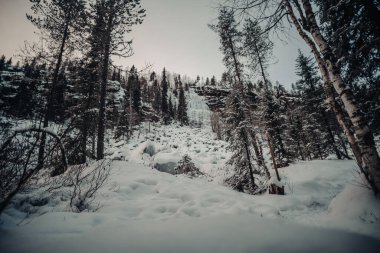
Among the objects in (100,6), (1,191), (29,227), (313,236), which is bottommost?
(313,236)

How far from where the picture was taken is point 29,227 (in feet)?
9.40

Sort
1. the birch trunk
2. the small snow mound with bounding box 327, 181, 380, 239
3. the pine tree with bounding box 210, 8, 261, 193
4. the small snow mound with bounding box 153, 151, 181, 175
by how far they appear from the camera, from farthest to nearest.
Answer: the small snow mound with bounding box 153, 151, 181, 175 → the pine tree with bounding box 210, 8, 261, 193 → the birch trunk → the small snow mound with bounding box 327, 181, 380, 239

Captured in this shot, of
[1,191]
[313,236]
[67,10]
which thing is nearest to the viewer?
[313,236]

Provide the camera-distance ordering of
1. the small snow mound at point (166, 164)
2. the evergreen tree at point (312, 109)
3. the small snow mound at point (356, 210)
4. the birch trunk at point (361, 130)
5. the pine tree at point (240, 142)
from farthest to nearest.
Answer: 1. the evergreen tree at point (312, 109)
2. the small snow mound at point (166, 164)
3. the pine tree at point (240, 142)
4. the birch trunk at point (361, 130)
5. the small snow mound at point (356, 210)

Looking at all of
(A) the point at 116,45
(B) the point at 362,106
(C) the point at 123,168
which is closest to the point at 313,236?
(C) the point at 123,168

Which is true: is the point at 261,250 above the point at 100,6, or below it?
below

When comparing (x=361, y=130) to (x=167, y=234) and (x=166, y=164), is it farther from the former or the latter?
(x=166, y=164)

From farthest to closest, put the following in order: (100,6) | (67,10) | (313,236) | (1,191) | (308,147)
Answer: (308,147), (67,10), (100,6), (1,191), (313,236)

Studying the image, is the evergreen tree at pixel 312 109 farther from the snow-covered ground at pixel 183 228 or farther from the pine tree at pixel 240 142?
the snow-covered ground at pixel 183 228

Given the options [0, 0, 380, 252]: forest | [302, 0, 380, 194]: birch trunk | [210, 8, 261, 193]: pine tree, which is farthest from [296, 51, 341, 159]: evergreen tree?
[302, 0, 380, 194]: birch trunk

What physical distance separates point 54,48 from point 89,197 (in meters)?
12.1

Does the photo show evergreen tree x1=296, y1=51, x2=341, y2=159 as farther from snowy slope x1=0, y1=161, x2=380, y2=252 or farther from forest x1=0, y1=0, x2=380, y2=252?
snowy slope x1=0, y1=161, x2=380, y2=252

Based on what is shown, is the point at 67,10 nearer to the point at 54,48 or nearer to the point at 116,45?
the point at 54,48

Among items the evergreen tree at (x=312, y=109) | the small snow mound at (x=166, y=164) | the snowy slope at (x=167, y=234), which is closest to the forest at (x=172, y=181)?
the snowy slope at (x=167, y=234)
